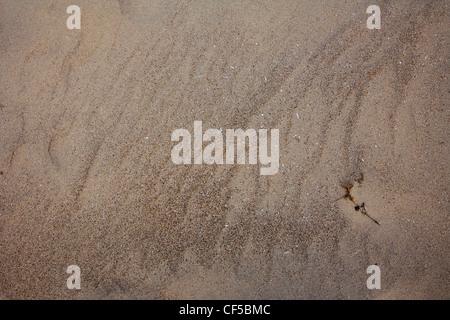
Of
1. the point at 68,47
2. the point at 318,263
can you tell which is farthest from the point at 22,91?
the point at 318,263

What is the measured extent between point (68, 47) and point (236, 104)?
144 centimetres

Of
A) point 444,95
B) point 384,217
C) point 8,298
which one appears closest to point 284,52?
point 444,95

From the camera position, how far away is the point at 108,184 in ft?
7.41

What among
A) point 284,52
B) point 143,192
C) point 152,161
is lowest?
point 143,192

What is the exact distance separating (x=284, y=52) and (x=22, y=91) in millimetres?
2109

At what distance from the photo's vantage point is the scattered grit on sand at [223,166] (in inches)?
86.7

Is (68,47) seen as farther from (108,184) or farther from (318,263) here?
(318,263)

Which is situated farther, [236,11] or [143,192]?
[236,11]

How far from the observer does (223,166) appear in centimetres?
227

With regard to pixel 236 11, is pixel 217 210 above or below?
below

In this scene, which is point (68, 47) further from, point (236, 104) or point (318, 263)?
point (318, 263)

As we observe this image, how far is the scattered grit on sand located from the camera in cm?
220

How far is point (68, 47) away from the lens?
94.3 inches
